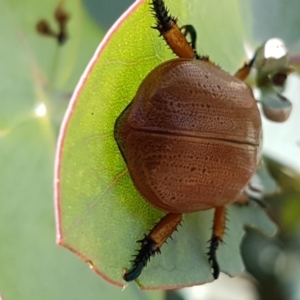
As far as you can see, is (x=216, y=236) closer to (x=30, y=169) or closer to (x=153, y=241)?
(x=153, y=241)

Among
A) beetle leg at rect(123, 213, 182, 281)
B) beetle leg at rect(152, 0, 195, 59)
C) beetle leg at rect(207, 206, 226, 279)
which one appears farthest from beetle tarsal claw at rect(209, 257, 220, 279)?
beetle leg at rect(152, 0, 195, 59)

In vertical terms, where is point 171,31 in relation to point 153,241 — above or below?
above

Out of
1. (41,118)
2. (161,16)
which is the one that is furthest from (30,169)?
(161,16)

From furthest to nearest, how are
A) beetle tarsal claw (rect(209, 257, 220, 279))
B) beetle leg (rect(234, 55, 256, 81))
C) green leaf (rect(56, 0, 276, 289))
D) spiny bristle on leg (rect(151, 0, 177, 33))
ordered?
beetle leg (rect(234, 55, 256, 81))
beetle tarsal claw (rect(209, 257, 220, 279))
spiny bristle on leg (rect(151, 0, 177, 33))
green leaf (rect(56, 0, 276, 289))

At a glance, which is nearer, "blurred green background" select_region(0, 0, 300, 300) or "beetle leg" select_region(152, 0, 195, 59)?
"beetle leg" select_region(152, 0, 195, 59)

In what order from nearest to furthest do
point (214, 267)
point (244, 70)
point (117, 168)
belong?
point (117, 168) → point (214, 267) → point (244, 70)

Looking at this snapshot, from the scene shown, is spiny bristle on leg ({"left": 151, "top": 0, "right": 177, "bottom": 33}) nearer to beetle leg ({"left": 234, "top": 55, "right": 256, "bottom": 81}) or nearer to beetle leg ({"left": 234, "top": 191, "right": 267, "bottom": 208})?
beetle leg ({"left": 234, "top": 55, "right": 256, "bottom": 81})
